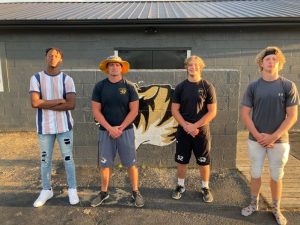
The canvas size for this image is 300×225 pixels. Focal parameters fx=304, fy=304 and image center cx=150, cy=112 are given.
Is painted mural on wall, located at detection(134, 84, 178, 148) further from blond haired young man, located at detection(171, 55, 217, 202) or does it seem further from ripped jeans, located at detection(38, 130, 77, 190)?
ripped jeans, located at detection(38, 130, 77, 190)

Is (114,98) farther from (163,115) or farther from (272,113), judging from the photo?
(272,113)

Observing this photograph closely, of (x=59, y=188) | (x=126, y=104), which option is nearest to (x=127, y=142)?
(x=126, y=104)

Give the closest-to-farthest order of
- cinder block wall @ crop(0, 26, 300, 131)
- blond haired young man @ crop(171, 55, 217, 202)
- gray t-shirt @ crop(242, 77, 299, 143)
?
gray t-shirt @ crop(242, 77, 299, 143), blond haired young man @ crop(171, 55, 217, 202), cinder block wall @ crop(0, 26, 300, 131)

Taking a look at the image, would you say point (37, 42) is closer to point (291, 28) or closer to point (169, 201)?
point (169, 201)

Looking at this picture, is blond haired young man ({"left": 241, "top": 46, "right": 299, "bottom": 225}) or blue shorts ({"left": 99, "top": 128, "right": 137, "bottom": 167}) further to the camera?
blue shorts ({"left": 99, "top": 128, "right": 137, "bottom": 167})

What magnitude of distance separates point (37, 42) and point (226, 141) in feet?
17.2

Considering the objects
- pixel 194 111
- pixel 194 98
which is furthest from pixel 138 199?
pixel 194 98

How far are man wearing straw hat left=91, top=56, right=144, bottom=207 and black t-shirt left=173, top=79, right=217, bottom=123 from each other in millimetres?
549

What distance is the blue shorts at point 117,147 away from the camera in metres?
3.60

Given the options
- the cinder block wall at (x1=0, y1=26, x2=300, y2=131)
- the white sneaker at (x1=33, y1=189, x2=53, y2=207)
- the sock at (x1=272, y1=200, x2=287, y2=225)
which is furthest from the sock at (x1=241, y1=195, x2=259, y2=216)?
the cinder block wall at (x1=0, y1=26, x2=300, y2=131)

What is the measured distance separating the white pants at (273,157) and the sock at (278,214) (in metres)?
0.30

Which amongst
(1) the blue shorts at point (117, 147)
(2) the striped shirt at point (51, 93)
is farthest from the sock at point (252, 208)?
(2) the striped shirt at point (51, 93)

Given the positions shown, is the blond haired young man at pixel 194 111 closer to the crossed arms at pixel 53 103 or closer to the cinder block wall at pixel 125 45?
the crossed arms at pixel 53 103

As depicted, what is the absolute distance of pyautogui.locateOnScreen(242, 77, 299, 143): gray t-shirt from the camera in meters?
3.07
